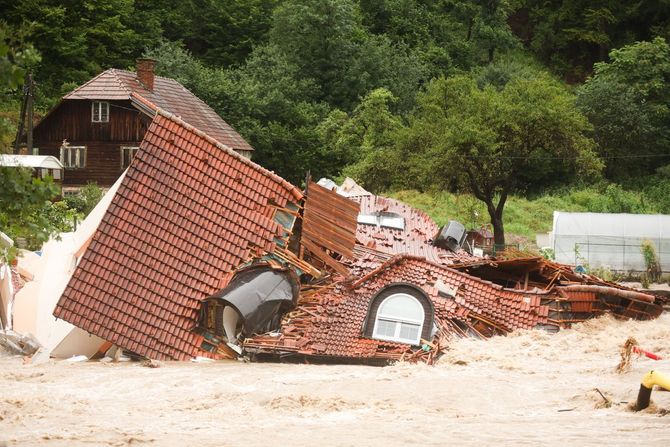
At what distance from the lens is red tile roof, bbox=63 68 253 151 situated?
50.8 metres

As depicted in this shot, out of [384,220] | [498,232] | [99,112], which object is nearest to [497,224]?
[498,232]

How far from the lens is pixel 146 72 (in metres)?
51.4

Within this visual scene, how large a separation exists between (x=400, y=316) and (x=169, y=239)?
5.18 m

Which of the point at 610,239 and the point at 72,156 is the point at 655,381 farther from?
the point at 72,156

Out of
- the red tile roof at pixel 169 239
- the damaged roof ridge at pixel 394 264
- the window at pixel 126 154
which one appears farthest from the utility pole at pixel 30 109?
the damaged roof ridge at pixel 394 264

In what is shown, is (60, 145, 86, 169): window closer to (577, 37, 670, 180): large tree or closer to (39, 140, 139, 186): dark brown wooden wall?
(39, 140, 139, 186): dark brown wooden wall

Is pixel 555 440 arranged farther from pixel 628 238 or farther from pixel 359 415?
pixel 628 238

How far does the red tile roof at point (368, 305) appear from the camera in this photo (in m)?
24.5

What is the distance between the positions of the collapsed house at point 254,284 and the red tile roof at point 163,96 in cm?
2365

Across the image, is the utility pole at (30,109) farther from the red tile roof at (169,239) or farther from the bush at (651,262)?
the bush at (651,262)

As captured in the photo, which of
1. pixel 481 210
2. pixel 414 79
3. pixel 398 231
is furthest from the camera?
pixel 414 79

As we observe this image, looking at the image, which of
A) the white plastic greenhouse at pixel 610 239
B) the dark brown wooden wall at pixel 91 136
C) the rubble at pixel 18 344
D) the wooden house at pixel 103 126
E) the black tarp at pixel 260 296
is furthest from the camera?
the dark brown wooden wall at pixel 91 136

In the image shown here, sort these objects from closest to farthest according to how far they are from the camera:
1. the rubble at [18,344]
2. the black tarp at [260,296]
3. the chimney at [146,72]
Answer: the black tarp at [260,296] < the rubble at [18,344] < the chimney at [146,72]

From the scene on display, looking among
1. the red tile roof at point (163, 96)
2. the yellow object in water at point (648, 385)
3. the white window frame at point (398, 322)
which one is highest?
the red tile roof at point (163, 96)
